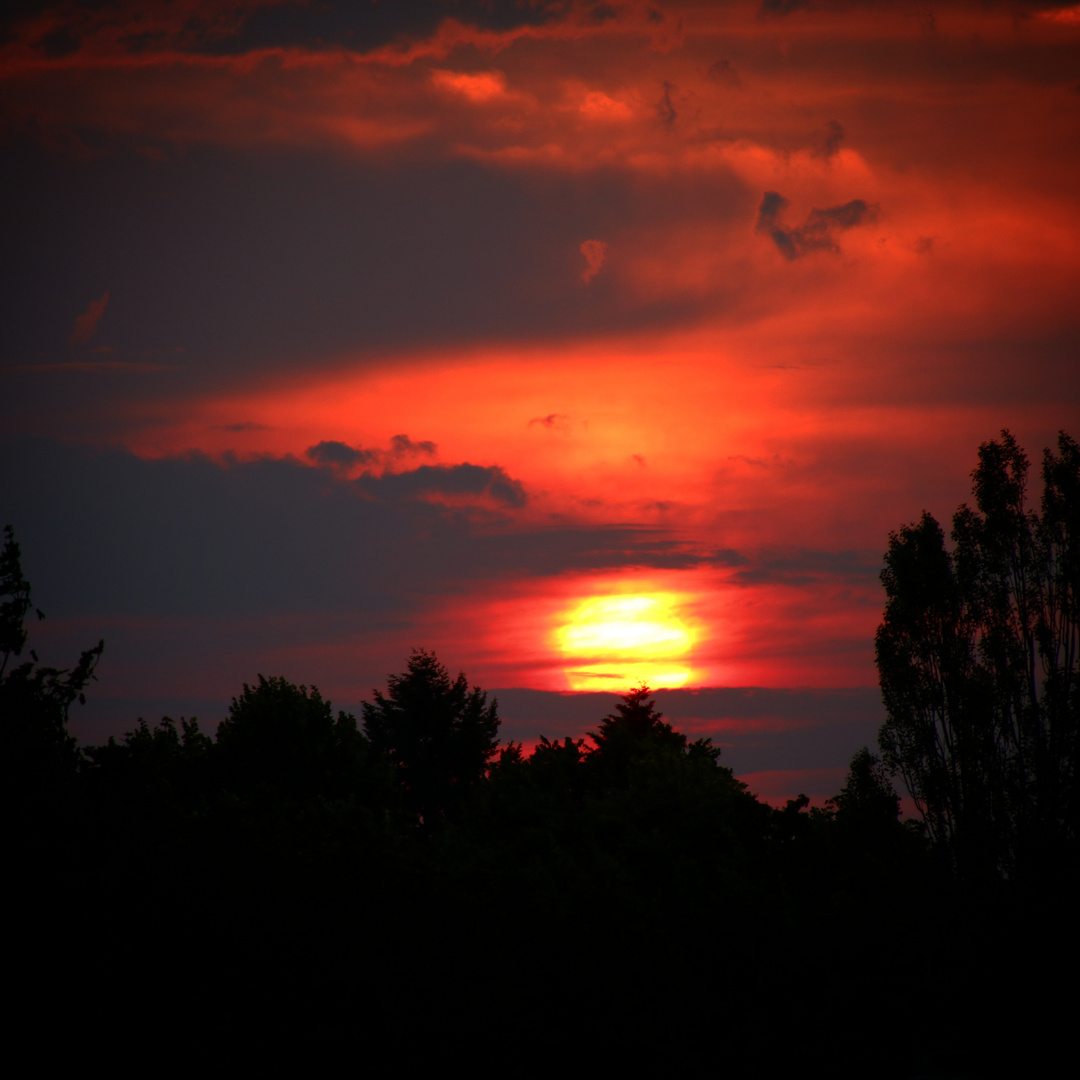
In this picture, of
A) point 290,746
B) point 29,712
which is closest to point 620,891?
point 29,712

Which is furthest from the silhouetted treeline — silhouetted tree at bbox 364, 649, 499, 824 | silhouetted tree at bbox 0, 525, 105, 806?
silhouetted tree at bbox 364, 649, 499, 824

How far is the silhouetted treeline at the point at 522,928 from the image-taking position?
17.0 metres

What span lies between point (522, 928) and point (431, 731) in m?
58.6

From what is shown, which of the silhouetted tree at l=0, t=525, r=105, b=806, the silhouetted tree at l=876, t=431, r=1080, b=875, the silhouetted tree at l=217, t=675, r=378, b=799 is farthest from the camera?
the silhouetted tree at l=217, t=675, r=378, b=799

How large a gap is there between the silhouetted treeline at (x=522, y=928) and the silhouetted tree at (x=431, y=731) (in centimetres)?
3873

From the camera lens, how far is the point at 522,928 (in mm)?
25375

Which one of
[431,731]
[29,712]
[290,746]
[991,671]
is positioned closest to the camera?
[29,712]

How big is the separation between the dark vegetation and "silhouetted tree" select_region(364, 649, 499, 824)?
29384 millimetres

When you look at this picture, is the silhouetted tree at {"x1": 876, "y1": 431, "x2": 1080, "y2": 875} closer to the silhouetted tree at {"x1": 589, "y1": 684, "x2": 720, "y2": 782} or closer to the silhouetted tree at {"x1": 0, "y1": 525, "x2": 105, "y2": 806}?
the silhouetted tree at {"x1": 589, "y1": 684, "x2": 720, "y2": 782}

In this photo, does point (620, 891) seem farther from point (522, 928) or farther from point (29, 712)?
point (29, 712)

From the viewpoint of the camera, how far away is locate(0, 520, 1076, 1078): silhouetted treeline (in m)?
17.0

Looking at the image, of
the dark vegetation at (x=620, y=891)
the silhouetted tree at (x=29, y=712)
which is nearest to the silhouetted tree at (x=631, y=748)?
the dark vegetation at (x=620, y=891)

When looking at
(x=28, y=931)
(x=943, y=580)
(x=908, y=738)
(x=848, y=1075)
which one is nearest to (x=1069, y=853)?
(x=908, y=738)

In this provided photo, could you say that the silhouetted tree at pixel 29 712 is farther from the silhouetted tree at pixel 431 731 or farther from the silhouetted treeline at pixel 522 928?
the silhouetted tree at pixel 431 731
